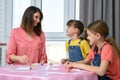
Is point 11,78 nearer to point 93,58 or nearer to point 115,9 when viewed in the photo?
point 93,58

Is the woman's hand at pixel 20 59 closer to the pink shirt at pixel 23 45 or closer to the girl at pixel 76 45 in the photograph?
the pink shirt at pixel 23 45

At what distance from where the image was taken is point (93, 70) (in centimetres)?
146

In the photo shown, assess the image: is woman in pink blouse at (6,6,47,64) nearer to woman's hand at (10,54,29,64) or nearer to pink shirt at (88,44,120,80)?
woman's hand at (10,54,29,64)

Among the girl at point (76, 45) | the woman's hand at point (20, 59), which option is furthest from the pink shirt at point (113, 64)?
the girl at point (76, 45)

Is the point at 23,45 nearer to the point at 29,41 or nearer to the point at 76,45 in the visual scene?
the point at 29,41

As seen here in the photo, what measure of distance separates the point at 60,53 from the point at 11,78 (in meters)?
1.94

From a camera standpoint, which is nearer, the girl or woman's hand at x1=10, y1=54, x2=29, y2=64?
woman's hand at x1=10, y1=54, x2=29, y2=64

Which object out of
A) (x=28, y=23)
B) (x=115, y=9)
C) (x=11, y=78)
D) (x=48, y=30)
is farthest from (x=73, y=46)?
(x=11, y=78)

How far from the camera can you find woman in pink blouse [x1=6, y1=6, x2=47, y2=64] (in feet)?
7.46

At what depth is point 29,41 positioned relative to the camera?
2.28 m

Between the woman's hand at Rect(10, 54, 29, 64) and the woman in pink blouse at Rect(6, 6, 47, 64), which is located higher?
the woman in pink blouse at Rect(6, 6, 47, 64)

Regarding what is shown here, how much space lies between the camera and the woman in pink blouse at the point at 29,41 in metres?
2.27

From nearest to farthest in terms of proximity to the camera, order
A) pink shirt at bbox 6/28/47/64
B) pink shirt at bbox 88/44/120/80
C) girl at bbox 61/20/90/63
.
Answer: pink shirt at bbox 88/44/120/80
pink shirt at bbox 6/28/47/64
girl at bbox 61/20/90/63

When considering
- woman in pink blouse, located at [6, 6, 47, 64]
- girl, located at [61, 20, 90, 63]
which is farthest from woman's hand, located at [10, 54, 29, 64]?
girl, located at [61, 20, 90, 63]
